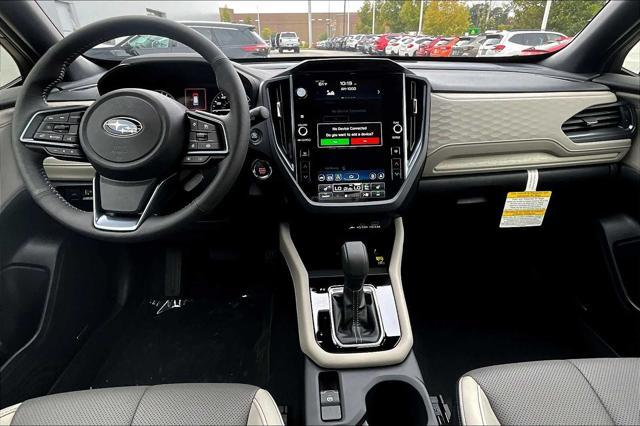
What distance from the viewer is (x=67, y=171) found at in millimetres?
1647

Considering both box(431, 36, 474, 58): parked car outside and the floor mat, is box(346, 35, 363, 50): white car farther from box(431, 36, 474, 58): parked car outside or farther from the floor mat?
the floor mat

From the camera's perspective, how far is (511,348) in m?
2.02

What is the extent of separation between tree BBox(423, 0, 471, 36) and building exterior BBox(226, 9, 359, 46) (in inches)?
15.4

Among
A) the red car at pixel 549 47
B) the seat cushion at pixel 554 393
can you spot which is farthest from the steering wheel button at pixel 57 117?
the red car at pixel 549 47

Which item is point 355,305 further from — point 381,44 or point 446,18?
point 446,18

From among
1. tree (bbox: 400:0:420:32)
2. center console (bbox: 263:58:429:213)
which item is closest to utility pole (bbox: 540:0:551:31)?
tree (bbox: 400:0:420:32)

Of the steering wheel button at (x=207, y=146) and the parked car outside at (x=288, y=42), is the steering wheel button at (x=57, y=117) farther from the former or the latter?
the parked car outside at (x=288, y=42)

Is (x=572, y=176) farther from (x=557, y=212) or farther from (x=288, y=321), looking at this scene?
(x=288, y=321)

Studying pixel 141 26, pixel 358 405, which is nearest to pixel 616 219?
pixel 358 405

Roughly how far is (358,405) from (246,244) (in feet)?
3.72

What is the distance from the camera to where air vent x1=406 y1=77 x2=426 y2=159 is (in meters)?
1.53

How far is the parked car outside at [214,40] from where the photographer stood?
150 cm

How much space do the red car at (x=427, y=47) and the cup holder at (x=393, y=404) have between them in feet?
5.09

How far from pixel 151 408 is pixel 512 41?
2.09m
